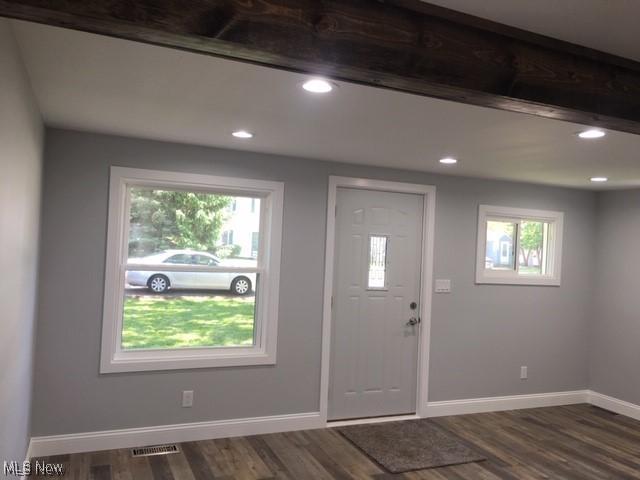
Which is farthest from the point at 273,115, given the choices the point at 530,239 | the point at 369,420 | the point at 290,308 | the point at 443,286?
the point at 530,239

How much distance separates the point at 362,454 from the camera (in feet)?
12.1

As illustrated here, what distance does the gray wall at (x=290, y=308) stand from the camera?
343 centimetres

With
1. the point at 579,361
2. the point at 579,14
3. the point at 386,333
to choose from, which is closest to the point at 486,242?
the point at 386,333

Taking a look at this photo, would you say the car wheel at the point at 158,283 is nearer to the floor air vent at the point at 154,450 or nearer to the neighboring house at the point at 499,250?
the floor air vent at the point at 154,450

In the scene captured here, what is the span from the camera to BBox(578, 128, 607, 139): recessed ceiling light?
279 cm

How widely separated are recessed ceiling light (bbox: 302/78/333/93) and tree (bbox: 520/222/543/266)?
360cm

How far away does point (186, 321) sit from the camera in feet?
12.8

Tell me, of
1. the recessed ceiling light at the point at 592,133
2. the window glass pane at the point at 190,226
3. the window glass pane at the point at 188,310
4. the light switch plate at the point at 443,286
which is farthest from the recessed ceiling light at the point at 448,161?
the window glass pane at the point at 188,310

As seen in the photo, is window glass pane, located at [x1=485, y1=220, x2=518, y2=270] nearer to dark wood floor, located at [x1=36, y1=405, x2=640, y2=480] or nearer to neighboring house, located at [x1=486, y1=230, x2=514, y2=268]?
neighboring house, located at [x1=486, y1=230, x2=514, y2=268]

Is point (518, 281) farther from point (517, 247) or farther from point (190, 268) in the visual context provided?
point (190, 268)

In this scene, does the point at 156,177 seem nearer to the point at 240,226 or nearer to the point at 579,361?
the point at 240,226

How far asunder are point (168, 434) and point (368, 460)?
57.9 inches

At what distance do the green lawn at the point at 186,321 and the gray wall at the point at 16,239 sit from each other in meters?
0.74

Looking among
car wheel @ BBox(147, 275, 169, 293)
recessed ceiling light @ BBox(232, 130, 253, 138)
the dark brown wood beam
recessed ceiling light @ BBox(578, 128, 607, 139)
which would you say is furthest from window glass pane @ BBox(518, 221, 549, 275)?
car wheel @ BBox(147, 275, 169, 293)
